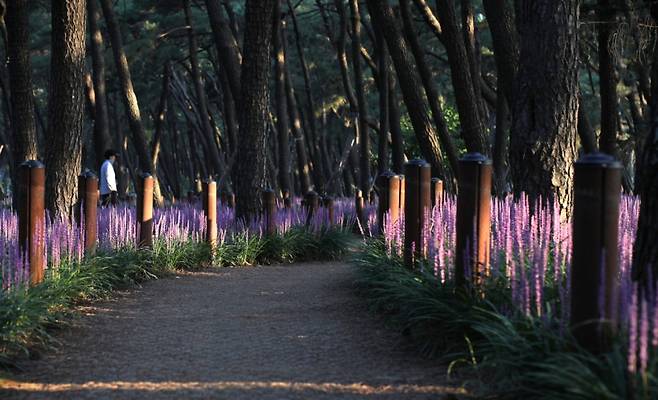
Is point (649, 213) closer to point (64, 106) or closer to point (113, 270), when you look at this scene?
point (113, 270)

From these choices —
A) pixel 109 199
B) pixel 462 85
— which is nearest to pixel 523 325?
pixel 462 85

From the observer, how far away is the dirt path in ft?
15.3

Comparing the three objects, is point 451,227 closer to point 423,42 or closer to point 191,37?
point 423,42

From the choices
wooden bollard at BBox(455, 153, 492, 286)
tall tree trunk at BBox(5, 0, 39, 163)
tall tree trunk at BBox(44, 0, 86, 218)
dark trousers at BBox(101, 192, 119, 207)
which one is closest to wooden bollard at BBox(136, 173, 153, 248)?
tall tree trunk at BBox(44, 0, 86, 218)

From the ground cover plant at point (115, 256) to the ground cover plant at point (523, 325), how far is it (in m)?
Result: 2.74

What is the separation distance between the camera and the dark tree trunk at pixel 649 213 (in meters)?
4.46

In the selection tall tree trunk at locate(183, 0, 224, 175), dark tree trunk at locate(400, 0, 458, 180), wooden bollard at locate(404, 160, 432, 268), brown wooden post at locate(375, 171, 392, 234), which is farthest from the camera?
tall tree trunk at locate(183, 0, 224, 175)

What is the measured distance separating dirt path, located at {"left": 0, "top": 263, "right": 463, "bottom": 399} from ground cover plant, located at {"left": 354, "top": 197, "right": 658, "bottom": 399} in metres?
0.25

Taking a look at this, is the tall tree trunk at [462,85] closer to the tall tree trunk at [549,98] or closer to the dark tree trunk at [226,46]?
the dark tree trunk at [226,46]

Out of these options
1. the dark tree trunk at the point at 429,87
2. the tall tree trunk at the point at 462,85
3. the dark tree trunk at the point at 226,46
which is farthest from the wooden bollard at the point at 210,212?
the dark tree trunk at the point at 429,87

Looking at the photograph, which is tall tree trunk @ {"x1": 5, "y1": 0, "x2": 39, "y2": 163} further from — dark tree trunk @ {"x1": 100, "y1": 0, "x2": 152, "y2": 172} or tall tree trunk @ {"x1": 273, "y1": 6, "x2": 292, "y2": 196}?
tall tree trunk @ {"x1": 273, "y1": 6, "x2": 292, "y2": 196}

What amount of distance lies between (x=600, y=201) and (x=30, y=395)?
3256mm

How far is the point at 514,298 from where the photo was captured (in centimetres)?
480

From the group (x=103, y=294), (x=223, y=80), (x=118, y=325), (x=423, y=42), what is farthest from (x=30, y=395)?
(x=223, y=80)
